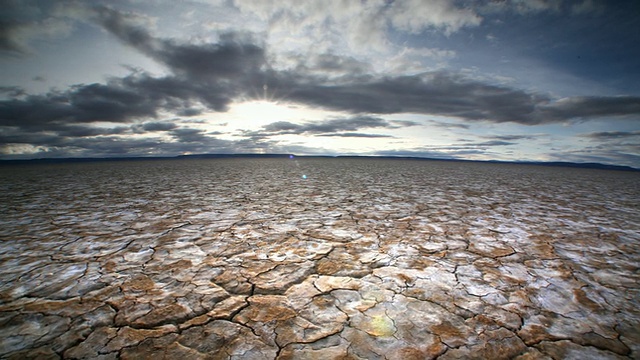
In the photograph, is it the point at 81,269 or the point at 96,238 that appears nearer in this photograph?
the point at 81,269

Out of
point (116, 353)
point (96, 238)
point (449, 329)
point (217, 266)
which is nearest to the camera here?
point (116, 353)

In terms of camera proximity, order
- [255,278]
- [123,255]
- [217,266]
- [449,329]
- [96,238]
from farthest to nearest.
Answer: [96,238], [123,255], [217,266], [255,278], [449,329]

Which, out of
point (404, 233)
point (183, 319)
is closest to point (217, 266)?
point (183, 319)

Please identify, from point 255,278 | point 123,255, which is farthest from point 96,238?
point 255,278

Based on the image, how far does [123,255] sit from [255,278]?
1632 millimetres

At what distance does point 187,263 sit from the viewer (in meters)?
2.71

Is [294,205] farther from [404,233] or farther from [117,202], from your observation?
[117,202]

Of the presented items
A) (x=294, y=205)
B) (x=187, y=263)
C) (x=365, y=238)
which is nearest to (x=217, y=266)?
(x=187, y=263)

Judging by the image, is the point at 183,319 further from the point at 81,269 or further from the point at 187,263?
the point at 81,269

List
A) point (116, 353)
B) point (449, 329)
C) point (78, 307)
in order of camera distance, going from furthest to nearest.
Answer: point (78, 307) → point (449, 329) → point (116, 353)

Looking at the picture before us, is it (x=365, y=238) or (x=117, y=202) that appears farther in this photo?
(x=117, y=202)

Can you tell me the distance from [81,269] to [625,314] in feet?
14.9

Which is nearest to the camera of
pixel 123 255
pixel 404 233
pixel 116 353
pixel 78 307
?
pixel 116 353

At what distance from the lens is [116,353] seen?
4.99 ft
